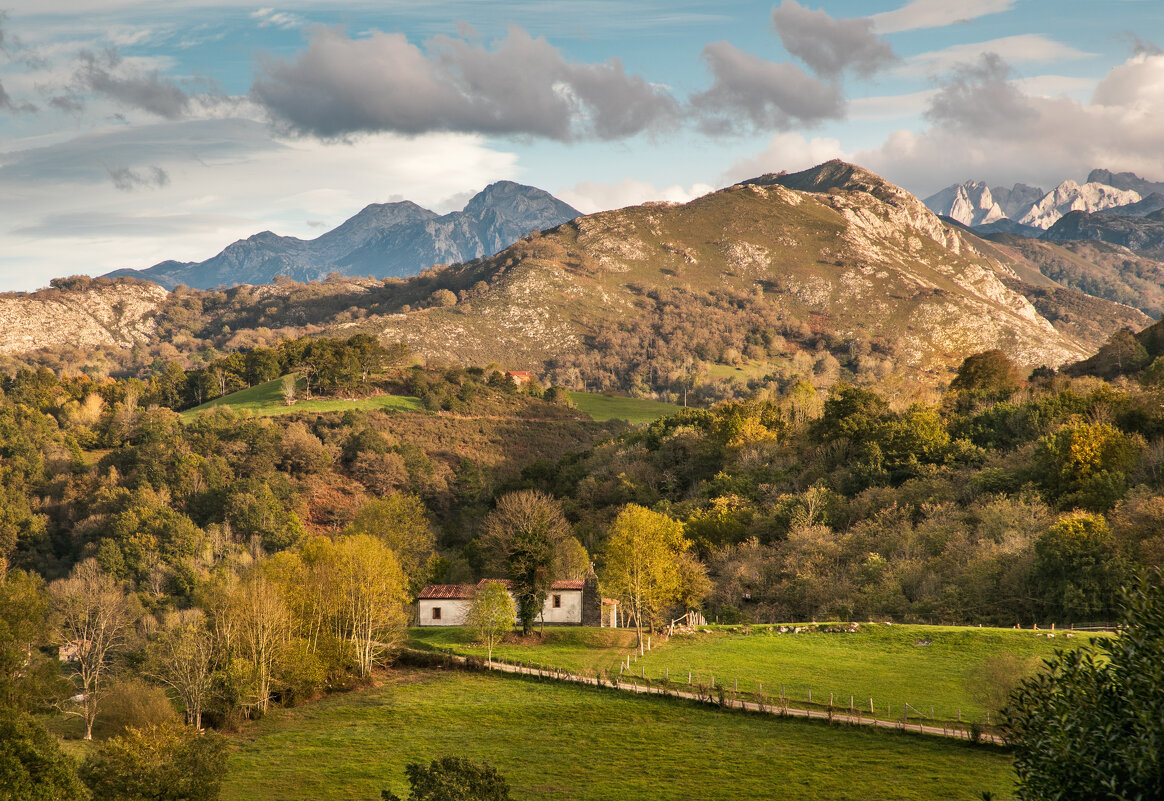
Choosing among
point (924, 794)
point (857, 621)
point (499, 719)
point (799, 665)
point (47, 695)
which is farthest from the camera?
point (857, 621)

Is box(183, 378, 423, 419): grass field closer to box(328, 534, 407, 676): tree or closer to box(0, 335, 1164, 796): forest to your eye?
box(0, 335, 1164, 796): forest

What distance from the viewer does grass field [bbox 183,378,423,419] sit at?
388 ft

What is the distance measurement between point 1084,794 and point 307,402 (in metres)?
118

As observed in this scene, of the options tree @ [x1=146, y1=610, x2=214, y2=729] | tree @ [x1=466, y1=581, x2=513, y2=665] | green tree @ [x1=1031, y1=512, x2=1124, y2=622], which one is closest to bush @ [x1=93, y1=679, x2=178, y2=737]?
tree @ [x1=146, y1=610, x2=214, y2=729]

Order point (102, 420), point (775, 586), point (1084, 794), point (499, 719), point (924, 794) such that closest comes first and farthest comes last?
1. point (1084, 794)
2. point (924, 794)
3. point (499, 719)
4. point (775, 586)
5. point (102, 420)

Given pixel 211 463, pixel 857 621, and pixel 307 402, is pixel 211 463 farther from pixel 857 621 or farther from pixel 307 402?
pixel 857 621

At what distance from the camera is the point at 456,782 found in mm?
17406

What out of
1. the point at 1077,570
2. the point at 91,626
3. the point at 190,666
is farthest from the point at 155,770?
the point at 91,626

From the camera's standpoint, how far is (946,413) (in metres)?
76.4

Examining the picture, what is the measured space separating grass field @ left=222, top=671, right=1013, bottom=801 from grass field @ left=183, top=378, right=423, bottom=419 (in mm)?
83678

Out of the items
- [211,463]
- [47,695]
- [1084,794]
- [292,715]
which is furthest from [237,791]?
[211,463]

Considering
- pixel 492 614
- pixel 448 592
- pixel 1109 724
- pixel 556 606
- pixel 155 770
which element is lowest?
pixel 155 770

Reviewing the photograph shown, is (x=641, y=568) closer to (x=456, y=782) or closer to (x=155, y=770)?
(x=155, y=770)

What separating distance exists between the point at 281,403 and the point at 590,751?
99.6 metres
